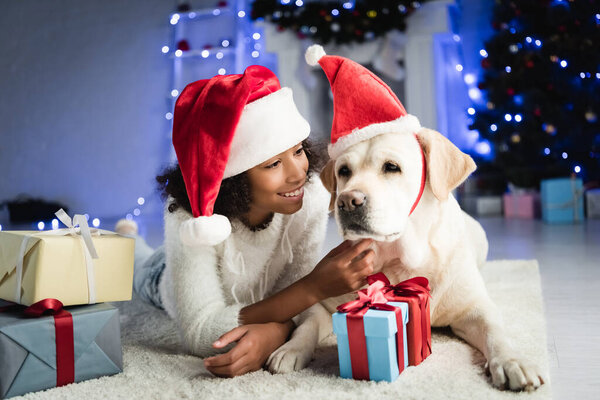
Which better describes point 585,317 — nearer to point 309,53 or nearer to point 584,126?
point 309,53

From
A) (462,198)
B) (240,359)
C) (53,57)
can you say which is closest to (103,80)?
(53,57)

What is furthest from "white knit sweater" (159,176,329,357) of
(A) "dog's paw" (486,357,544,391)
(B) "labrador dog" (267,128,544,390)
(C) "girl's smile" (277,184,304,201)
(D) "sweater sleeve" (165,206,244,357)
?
(A) "dog's paw" (486,357,544,391)

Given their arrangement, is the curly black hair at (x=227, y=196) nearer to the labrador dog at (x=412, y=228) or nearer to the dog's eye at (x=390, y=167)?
the labrador dog at (x=412, y=228)

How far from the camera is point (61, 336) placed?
1278 mm

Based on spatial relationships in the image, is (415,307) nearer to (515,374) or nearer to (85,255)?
(515,374)

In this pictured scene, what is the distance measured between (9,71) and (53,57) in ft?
1.71

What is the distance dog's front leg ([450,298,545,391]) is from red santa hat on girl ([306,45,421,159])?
20.7 inches

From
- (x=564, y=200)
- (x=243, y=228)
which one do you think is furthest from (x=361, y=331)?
(x=564, y=200)

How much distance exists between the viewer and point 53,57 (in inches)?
258

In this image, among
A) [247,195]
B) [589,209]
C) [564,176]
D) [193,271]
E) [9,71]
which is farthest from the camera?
[9,71]

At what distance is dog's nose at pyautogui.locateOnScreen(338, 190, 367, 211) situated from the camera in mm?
1271

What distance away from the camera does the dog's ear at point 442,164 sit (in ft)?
4.71

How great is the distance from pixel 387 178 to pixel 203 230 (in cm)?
47

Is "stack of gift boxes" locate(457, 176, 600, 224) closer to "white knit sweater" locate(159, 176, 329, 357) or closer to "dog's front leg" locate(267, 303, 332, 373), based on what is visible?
"white knit sweater" locate(159, 176, 329, 357)
